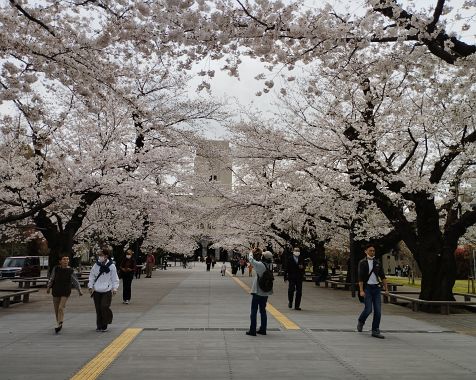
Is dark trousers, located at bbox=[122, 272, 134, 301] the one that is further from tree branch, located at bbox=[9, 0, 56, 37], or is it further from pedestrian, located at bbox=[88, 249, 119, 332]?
tree branch, located at bbox=[9, 0, 56, 37]

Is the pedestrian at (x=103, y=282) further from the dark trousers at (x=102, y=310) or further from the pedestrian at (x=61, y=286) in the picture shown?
the pedestrian at (x=61, y=286)

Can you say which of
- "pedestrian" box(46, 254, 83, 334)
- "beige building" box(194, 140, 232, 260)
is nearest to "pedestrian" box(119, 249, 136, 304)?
"pedestrian" box(46, 254, 83, 334)

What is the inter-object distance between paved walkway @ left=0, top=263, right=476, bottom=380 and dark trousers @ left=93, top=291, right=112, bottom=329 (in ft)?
0.86

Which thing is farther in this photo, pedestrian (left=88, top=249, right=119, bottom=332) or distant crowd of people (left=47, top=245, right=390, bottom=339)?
pedestrian (left=88, top=249, right=119, bottom=332)

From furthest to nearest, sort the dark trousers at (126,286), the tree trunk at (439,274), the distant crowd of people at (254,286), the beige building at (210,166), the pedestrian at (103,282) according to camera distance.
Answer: the beige building at (210,166) → the dark trousers at (126,286) → the tree trunk at (439,274) → the pedestrian at (103,282) → the distant crowd of people at (254,286)

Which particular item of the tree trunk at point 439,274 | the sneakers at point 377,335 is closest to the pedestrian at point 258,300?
the sneakers at point 377,335

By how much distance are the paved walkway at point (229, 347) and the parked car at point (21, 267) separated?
19513 millimetres

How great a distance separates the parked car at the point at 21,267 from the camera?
30.8m

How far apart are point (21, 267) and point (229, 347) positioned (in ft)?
90.8

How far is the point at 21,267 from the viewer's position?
31.7 metres

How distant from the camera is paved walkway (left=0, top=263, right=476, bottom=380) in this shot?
6.05m

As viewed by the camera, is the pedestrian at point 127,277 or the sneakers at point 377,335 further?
the pedestrian at point 127,277

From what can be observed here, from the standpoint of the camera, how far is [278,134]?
19594 millimetres

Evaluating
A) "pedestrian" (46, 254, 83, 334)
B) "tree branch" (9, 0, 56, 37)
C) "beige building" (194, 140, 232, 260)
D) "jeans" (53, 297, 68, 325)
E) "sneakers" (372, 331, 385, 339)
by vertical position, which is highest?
"beige building" (194, 140, 232, 260)
